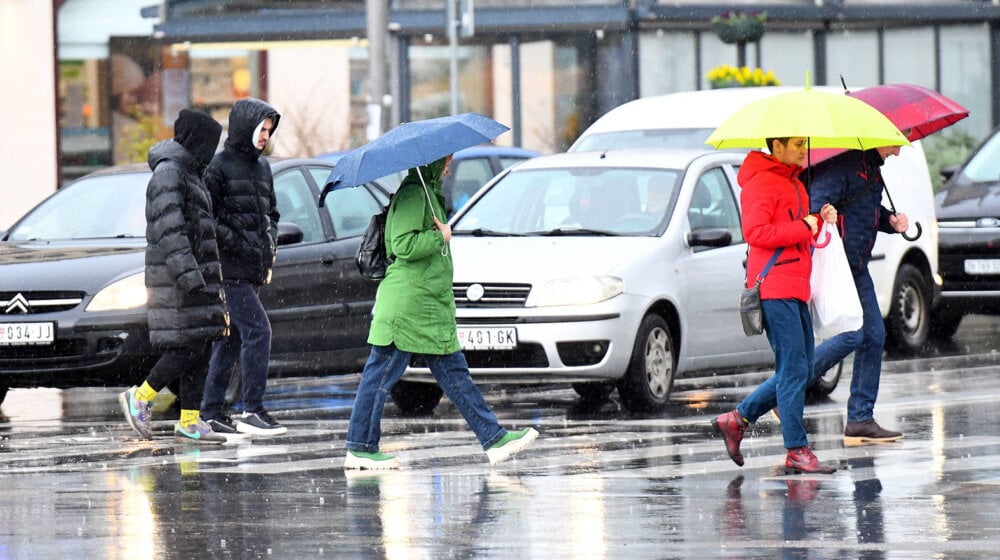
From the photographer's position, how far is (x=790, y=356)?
9.08 m

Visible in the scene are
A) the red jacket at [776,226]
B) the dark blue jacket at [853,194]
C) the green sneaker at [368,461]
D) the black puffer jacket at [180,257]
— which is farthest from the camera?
the black puffer jacket at [180,257]

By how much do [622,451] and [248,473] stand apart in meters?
1.81

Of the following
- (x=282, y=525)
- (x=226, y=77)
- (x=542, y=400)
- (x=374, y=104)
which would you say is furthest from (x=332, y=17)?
A: (x=282, y=525)

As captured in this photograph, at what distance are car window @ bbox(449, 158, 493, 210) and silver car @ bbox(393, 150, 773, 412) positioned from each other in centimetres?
572

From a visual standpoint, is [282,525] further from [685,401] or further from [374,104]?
[374,104]

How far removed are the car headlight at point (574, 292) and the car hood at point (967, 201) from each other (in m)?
5.46

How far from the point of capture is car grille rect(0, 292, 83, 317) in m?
11.7

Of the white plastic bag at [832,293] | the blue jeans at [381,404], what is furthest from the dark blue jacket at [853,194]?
the blue jeans at [381,404]

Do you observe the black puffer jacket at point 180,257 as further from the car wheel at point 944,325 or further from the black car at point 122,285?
the car wheel at point 944,325

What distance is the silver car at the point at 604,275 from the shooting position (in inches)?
454

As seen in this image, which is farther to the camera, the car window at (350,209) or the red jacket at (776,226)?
the car window at (350,209)

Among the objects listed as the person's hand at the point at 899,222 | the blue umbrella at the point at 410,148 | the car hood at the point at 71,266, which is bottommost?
the car hood at the point at 71,266

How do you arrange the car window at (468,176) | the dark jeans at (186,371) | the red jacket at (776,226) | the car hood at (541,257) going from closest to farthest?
the red jacket at (776,226) < the dark jeans at (186,371) < the car hood at (541,257) < the car window at (468,176)

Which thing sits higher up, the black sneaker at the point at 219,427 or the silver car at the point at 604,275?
the silver car at the point at 604,275
